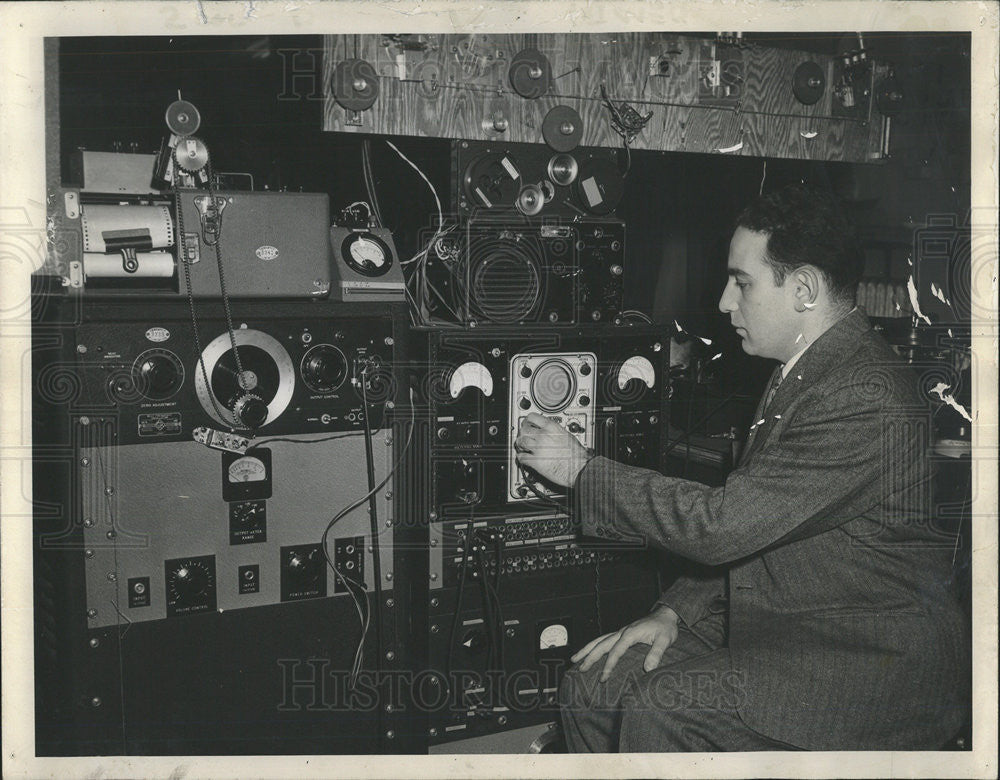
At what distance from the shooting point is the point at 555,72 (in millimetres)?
2717

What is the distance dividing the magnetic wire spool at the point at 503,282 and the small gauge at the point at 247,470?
786 millimetres

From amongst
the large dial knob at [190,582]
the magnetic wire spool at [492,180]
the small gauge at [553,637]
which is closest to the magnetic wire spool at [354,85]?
the magnetic wire spool at [492,180]

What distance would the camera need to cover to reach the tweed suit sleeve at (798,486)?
2000mm

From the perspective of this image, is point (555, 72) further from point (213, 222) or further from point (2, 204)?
point (2, 204)

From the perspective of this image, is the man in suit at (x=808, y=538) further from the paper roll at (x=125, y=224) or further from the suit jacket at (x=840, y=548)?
the paper roll at (x=125, y=224)

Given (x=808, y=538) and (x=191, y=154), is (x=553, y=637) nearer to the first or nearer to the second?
(x=808, y=538)

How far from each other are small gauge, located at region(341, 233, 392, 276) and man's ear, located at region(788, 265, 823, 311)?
3.92ft

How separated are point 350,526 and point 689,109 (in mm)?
1885

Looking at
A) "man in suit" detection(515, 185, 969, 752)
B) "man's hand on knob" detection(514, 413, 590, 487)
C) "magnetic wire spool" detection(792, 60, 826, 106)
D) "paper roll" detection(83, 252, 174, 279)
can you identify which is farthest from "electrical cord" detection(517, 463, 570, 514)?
"magnetic wire spool" detection(792, 60, 826, 106)

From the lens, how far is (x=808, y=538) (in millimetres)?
2148

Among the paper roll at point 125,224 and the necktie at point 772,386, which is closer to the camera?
the paper roll at point 125,224

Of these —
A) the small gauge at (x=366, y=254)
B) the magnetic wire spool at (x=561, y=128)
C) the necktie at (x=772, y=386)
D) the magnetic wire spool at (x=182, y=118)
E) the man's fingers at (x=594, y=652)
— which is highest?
the magnetic wire spool at (x=561, y=128)

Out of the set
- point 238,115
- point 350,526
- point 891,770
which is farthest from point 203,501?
point 891,770

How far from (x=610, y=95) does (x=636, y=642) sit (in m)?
1.80
